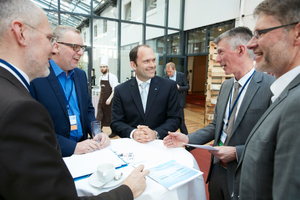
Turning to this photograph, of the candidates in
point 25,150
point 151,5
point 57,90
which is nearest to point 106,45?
point 151,5

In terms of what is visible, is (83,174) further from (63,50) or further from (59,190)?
(63,50)

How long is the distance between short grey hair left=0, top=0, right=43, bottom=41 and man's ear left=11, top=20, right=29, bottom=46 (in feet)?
0.06

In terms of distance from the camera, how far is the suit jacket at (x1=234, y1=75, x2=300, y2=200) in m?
0.63

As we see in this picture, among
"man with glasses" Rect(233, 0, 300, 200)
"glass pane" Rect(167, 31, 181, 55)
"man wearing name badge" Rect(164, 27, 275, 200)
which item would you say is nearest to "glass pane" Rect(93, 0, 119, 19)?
"glass pane" Rect(167, 31, 181, 55)

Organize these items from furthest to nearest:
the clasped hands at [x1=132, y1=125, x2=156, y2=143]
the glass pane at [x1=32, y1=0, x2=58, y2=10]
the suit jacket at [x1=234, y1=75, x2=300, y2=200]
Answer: the glass pane at [x1=32, y1=0, x2=58, y2=10] → the clasped hands at [x1=132, y1=125, x2=156, y2=143] → the suit jacket at [x1=234, y1=75, x2=300, y2=200]

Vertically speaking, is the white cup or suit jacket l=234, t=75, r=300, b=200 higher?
suit jacket l=234, t=75, r=300, b=200

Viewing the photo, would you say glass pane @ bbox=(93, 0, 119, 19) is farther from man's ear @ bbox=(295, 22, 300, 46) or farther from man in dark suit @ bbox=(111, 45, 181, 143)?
man's ear @ bbox=(295, 22, 300, 46)

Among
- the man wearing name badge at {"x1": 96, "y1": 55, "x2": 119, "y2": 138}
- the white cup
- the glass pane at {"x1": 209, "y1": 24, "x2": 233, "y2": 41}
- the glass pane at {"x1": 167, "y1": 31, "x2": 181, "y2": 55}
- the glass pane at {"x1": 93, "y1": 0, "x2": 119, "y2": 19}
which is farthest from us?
the glass pane at {"x1": 167, "y1": 31, "x2": 181, "y2": 55}

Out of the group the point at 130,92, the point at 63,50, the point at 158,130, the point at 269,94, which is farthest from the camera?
the point at 130,92

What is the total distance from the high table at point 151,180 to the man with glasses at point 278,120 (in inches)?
12.3

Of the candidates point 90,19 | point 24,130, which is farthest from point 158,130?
point 90,19

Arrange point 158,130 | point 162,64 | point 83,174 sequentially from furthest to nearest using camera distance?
point 162,64
point 158,130
point 83,174

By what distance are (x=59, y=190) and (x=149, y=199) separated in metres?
0.47

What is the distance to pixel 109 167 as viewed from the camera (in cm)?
95
